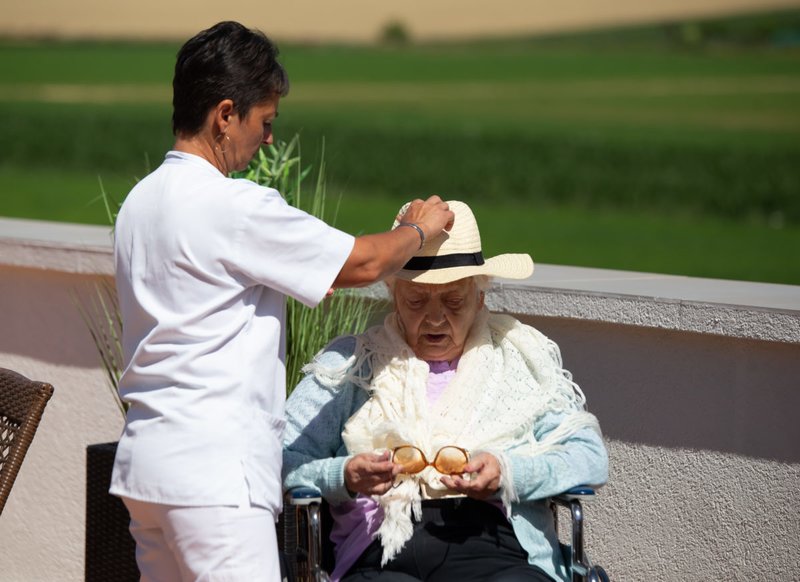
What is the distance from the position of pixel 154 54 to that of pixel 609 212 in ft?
147

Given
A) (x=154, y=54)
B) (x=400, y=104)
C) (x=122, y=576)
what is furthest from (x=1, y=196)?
(x=154, y=54)

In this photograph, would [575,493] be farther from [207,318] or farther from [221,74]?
[221,74]

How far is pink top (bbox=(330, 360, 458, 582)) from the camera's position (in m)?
3.14

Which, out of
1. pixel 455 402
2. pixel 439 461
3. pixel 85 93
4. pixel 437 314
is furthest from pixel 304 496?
pixel 85 93

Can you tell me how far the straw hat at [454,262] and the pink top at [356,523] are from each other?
0.94ft

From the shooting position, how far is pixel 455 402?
10.4 feet

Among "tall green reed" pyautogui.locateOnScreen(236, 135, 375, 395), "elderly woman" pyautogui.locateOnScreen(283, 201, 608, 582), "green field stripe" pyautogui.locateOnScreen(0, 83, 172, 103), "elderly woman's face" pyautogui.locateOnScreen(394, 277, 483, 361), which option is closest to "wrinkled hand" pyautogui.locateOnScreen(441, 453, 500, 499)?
"elderly woman" pyautogui.locateOnScreen(283, 201, 608, 582)

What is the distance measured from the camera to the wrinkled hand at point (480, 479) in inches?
115

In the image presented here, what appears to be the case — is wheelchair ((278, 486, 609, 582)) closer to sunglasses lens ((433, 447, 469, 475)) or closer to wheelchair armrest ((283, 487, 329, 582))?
wheelchair armrest ((283, 487, 329, 582))

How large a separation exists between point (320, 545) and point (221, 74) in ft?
3.79

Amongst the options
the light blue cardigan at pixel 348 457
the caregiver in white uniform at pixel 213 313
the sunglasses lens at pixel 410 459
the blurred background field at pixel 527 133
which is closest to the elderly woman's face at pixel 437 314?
the light blue cardigan at pixel 348 457

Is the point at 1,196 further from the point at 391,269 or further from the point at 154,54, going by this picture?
the point at 154,54

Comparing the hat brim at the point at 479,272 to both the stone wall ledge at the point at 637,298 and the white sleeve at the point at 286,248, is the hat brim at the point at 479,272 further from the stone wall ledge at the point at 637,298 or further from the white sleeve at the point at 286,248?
the white sleeve at the point at 286,248

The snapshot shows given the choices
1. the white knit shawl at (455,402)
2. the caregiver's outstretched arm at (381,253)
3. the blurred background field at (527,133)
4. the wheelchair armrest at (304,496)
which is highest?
the caregiver's outstretched arm at (381,253)
